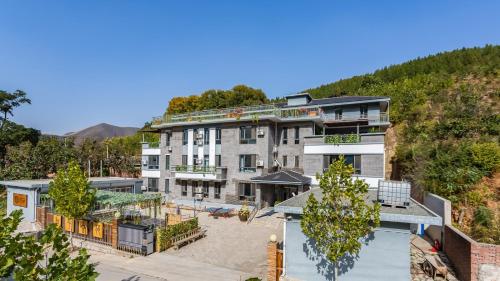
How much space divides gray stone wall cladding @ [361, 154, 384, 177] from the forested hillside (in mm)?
2808

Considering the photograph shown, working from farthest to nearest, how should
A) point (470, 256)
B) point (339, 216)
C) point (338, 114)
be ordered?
point (338, 114), point (470, 256), point (339, 216)

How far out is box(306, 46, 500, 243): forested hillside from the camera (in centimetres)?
1792

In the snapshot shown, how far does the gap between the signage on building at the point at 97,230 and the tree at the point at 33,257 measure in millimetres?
14031

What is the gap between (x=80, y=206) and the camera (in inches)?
685

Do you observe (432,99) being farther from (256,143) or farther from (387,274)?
(387,274)

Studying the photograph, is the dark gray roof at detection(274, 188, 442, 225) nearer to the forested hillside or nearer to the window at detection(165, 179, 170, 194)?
the forested hillside

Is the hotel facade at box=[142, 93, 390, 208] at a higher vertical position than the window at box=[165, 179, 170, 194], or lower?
higher

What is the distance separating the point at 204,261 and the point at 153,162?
2298 centimetres

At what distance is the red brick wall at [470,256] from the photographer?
1127cm

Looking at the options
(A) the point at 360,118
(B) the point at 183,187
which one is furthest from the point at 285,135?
(B) the point at 183,187

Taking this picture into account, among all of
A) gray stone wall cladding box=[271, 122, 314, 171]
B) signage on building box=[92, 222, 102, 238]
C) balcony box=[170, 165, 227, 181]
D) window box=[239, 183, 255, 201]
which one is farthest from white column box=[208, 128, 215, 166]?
signage on building box=[92, 222, 102, 238]

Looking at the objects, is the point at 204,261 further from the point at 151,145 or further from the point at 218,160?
the point at 151,145

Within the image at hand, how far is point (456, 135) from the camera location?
85.6 feet

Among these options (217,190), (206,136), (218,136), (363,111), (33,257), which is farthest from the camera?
(363,111)
